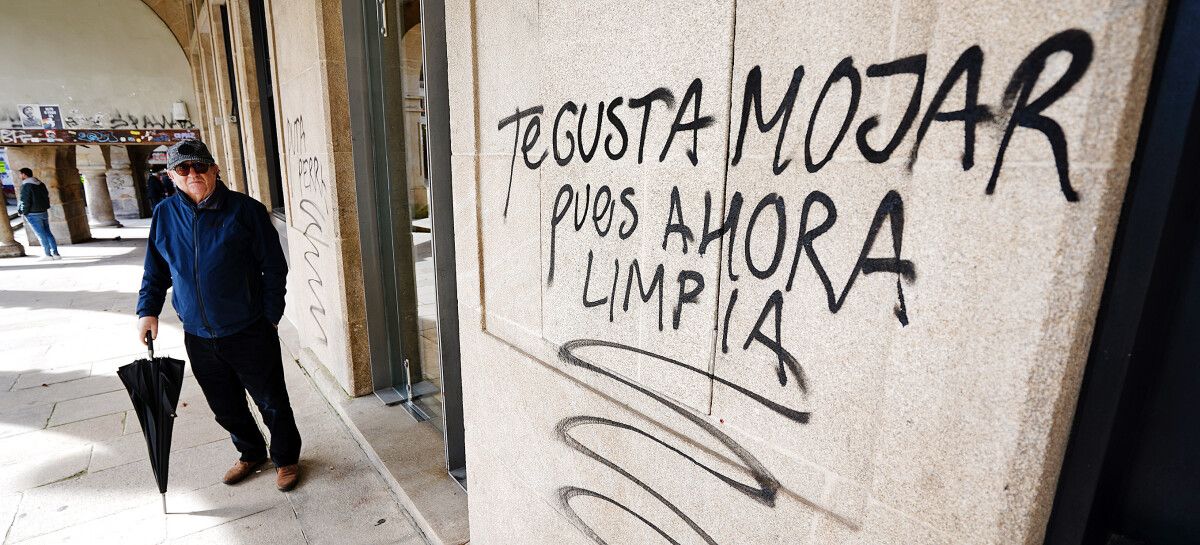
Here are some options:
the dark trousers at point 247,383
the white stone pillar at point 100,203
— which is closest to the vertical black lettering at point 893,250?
the dark trousers at point 247,383

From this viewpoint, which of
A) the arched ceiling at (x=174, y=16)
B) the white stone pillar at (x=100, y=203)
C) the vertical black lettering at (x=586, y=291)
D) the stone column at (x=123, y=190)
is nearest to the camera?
Result: the vertical black lettering at (x=586, y=291)

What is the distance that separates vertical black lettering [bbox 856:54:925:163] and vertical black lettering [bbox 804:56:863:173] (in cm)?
3

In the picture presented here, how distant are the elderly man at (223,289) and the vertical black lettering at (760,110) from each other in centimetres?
288

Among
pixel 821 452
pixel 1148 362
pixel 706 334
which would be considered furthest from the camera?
pixel 706 334

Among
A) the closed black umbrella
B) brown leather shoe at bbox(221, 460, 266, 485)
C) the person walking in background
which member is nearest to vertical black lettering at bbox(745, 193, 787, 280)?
the closed black umbrella

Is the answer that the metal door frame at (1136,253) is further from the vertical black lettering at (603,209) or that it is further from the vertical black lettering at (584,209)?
the vertical black lettering at (584,209)

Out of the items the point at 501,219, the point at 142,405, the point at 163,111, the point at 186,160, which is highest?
the point at 163,111

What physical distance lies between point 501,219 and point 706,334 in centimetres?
104

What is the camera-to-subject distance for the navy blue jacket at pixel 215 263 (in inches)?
119

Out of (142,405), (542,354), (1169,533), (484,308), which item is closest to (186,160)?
(142,405)

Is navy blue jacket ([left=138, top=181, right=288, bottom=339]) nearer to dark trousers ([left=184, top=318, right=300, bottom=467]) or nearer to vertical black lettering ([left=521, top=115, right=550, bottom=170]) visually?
dark trousers ([left=184, top=318, right=300, bottom=467])

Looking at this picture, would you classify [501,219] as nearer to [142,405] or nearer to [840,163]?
[840,163]

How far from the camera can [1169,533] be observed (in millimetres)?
1054

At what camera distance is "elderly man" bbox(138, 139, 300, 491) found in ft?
9.84
